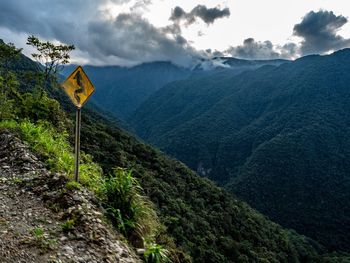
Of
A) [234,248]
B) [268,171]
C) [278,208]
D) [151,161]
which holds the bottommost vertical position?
[234,248]

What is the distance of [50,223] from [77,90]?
305cm

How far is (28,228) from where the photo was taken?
5926mm

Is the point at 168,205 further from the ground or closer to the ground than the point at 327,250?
closer to the ground

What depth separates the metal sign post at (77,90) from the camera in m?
7.54

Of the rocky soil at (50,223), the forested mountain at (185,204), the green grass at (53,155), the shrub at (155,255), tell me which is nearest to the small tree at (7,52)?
the forested mountain at (185,204)

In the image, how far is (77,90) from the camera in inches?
303

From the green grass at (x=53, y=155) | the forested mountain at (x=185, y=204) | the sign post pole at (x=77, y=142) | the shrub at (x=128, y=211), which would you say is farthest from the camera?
the forested mountain at (x=185, y=204)

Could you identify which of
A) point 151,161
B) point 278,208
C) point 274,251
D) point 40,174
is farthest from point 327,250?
point 40,174

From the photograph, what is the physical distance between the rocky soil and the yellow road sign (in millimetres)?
1861

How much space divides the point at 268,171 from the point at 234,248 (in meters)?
124

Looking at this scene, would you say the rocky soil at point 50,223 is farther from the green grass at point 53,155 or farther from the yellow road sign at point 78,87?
the yellow road sign at point 78,87

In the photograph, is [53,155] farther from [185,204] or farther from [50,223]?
[185,204]

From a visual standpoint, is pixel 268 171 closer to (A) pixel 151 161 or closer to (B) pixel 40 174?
(A) pixel 151 161

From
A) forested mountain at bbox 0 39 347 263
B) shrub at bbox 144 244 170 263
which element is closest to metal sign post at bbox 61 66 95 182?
shrub at bbox 144 244 170 263
